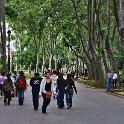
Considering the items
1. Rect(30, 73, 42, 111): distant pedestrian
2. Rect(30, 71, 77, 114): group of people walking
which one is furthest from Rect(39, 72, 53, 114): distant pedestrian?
Rect(30, 73, 42, 111): distant pedestrian

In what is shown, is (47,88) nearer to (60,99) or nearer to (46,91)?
(46,91)

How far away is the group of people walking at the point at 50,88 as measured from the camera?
54.4 feet

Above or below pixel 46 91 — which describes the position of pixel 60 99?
below

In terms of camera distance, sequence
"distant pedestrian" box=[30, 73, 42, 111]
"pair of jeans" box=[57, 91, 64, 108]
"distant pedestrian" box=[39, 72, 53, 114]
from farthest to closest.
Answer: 1. "pair of jeans" box=[57, 91, 64, 108]
2. "distant pedestrian" box=[30, 73, 42, 111]
3. "distant pedestrian" box=[39, 72, 53, 114]

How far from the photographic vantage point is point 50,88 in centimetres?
1667

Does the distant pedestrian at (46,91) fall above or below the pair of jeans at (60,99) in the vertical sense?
above

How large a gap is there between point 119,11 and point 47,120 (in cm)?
1276

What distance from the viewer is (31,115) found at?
16062mm

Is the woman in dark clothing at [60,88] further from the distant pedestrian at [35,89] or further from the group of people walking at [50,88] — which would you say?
the distant pedestrian at [35,89]

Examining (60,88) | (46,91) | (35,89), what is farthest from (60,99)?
(46,91)

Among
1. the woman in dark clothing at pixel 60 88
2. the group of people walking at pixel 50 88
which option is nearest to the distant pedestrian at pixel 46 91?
the group of people walking at pixel 50 88

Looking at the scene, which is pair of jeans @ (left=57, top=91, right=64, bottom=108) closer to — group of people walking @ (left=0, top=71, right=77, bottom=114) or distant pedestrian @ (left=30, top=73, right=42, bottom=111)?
group of people walking @ (left=0, top=71, right=77, bottom=114)

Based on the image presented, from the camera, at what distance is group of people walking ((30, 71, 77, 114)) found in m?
16.6

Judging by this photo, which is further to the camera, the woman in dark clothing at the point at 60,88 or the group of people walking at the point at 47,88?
the woman in dark clothing at the point at 60,88
